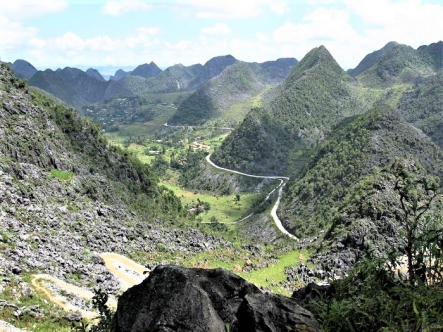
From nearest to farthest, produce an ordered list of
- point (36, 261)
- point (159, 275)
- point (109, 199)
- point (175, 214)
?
point (159, 275) → point (36, 261) → point (109, 199) → point (175, 214)

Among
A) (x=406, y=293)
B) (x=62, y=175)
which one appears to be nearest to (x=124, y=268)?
(x=62, y=175)

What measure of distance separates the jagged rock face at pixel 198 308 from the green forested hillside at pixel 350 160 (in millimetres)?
102481

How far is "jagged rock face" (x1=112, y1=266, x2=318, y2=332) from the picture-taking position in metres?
14.2

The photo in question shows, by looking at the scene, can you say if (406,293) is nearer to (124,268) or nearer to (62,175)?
(124,268)

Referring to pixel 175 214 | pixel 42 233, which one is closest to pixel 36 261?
pixel 42 233

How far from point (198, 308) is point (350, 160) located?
131 metres

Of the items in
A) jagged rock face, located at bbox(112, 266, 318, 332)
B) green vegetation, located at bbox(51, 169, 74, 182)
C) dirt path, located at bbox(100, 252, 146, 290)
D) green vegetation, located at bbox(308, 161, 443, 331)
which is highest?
green vegetation, located at bbox(308, 161, 443, 331)

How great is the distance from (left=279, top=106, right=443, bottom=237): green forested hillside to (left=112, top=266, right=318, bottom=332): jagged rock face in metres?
102

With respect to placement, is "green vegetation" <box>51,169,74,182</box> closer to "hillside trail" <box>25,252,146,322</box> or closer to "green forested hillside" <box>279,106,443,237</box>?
"hillside trail" <box>25,252,146,322</box>

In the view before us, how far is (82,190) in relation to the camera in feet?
228

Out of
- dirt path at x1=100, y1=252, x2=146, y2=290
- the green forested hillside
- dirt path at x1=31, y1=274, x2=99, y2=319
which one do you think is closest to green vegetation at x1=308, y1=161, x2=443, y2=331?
dirt path at x1=31, y1=274, x2=99, y2=319

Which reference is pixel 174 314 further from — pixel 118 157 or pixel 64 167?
pixel 118 157

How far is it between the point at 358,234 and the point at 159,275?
224 feet

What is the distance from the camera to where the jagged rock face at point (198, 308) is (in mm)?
14227
